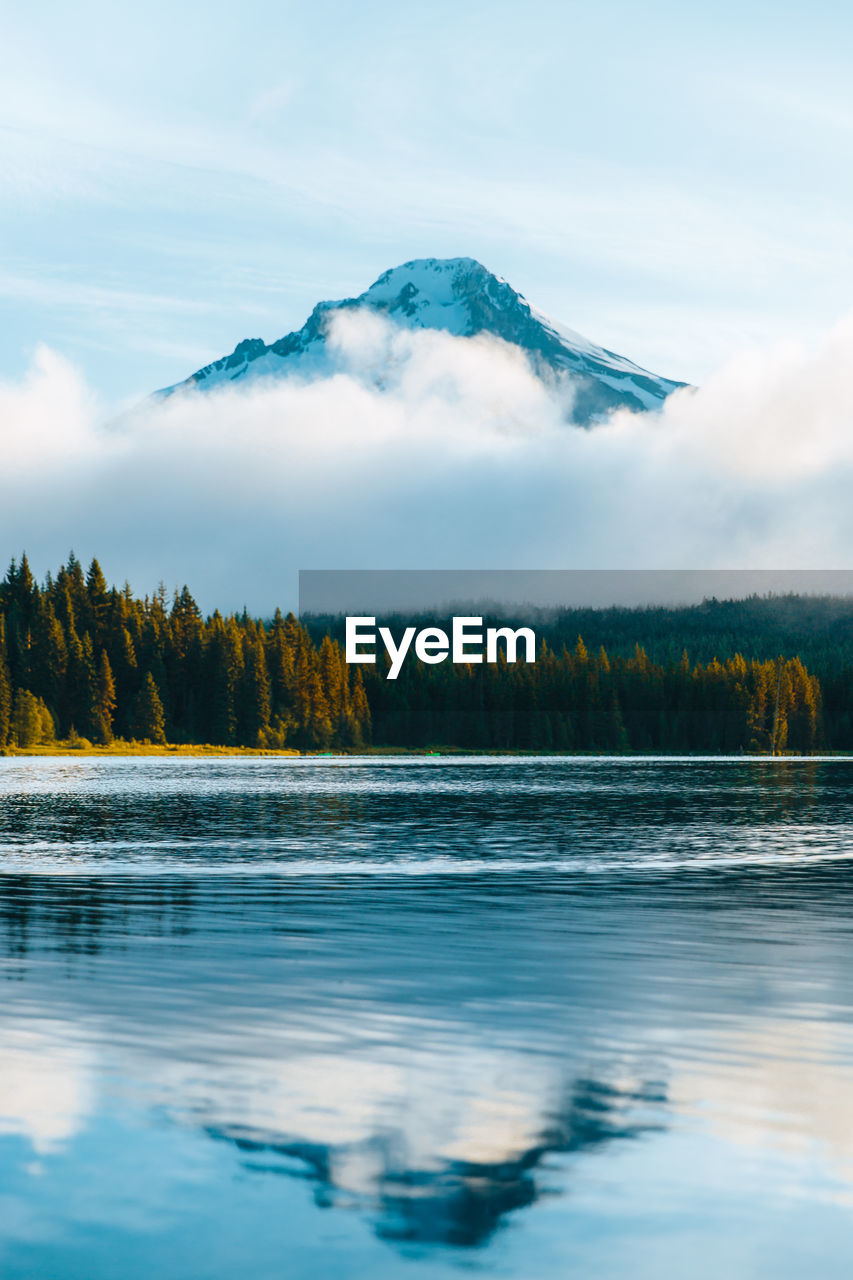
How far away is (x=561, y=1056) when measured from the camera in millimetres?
14320

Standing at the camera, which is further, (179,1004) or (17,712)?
(17,712)

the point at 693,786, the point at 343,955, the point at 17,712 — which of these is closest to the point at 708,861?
the point at 343,955

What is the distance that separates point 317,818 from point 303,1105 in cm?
4548

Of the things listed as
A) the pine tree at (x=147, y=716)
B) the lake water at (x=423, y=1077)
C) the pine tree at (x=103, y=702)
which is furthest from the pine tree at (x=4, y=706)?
the lake water at (x=423, y=1077)

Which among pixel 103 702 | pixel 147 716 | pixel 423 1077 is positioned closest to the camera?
pixel 423 1077

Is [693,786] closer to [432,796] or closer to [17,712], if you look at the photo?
[432,796]

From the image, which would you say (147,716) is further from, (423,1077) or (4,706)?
(423,1077)

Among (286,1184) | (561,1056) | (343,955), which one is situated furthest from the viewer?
(343,955)

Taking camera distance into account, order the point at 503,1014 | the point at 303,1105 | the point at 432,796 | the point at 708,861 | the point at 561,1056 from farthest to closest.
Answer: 1. the point at 432,796
2. the point at 708,861
3. the point at 503,1014
4. the point at 561,1056
5. the point at 303,1105

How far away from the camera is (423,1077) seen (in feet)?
43.6

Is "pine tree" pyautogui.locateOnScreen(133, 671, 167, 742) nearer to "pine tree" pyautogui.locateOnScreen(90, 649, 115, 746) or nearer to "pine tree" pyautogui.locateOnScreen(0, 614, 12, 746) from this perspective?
"pine tree" pyautogui.locateOnScreen(90, 649, 115, 746)

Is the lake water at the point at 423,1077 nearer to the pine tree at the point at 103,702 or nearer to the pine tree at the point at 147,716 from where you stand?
the pine tree at the point at 103,702

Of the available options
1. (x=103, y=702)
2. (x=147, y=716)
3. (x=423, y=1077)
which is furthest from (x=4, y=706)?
(x=423, y=1077)

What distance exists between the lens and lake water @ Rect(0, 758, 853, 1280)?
355 inches
